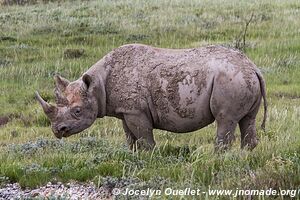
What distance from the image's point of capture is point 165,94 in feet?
26.4

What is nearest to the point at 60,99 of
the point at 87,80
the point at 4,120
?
the point at 87,80

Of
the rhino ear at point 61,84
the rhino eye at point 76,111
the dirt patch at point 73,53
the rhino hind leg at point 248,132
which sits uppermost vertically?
the rhino ear at point 61,84

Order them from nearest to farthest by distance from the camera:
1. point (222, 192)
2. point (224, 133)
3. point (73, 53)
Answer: point (222, 192) → point (224, 133) → point (73, 53)

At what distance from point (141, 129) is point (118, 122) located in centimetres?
325

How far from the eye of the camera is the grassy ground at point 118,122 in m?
6.88

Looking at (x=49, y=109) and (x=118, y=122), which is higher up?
(x=49, y=109)

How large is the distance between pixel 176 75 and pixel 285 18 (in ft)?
51.7

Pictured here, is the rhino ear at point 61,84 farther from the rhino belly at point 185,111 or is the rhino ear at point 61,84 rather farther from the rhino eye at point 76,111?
the rhino belly at point 185,111

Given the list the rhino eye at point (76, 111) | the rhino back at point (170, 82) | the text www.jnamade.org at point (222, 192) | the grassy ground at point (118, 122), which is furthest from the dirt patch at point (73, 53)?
the text www.jnamade.org at point (222, 192)

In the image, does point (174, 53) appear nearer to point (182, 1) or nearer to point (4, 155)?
point (4, 155)

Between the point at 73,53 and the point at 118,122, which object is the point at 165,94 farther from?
the point at 73,53

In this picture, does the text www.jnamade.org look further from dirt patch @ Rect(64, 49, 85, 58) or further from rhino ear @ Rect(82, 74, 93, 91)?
dirt patch @ Rect(64, 49, 85, 58)

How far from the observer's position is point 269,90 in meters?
13.6

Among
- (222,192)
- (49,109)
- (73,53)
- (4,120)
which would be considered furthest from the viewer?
(73,53)
